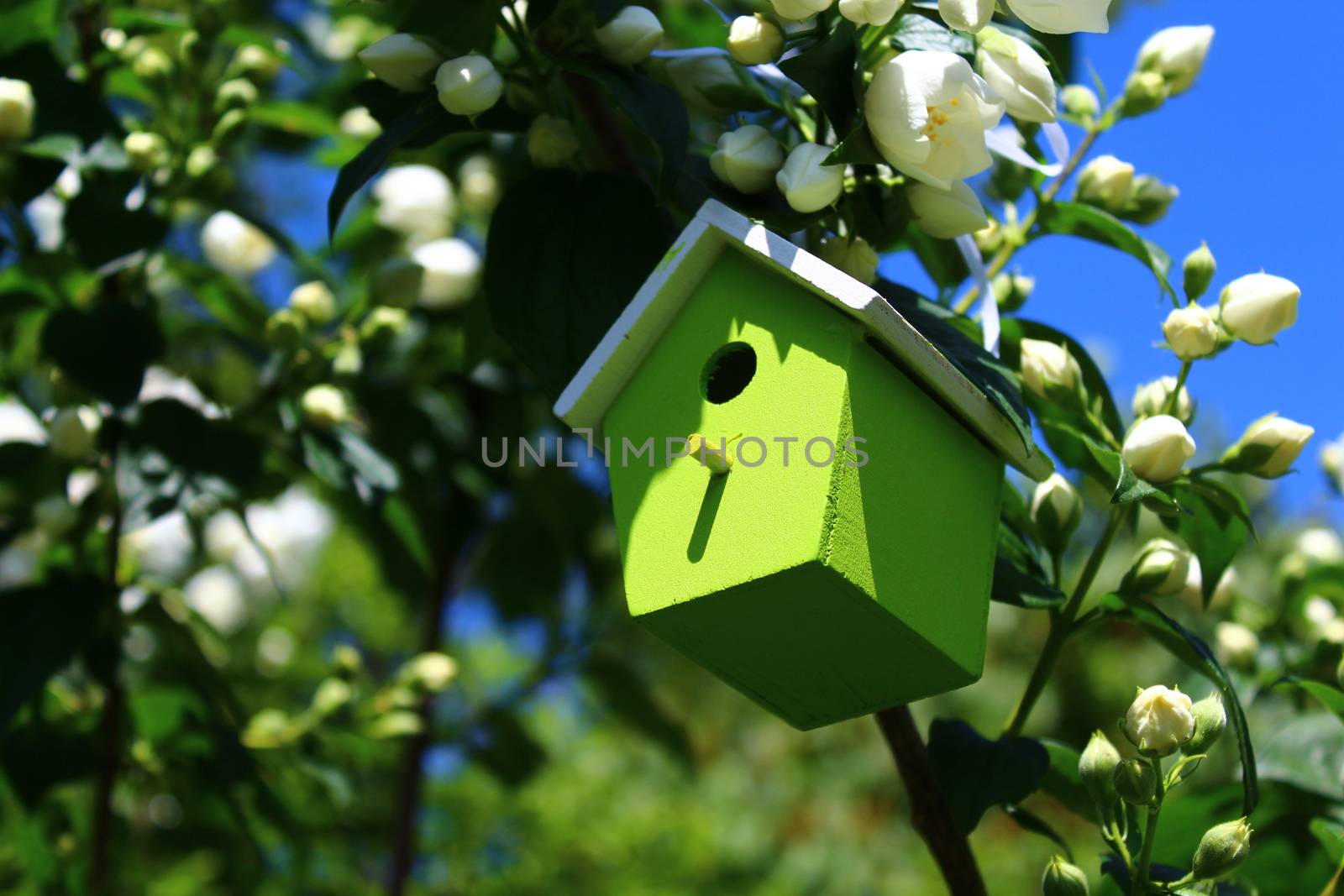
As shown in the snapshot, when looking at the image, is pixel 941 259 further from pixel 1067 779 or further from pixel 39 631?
Result: pixel 39 631

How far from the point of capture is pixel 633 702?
243 centimetres

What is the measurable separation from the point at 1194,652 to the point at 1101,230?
0.43 metres

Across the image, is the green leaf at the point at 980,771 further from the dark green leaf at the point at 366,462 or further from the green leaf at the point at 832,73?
the dark green leaf at the point at 366,462

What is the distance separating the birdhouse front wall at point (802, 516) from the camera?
1.04 meters

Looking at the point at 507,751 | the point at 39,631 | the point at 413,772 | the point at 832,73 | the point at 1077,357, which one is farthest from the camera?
the point at 507,751

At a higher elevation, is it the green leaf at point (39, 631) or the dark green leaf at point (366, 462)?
the dark green leaf at point (366, 462)

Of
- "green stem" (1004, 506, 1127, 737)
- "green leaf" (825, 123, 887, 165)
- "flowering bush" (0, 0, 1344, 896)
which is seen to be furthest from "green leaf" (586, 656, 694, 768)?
"green leaf" (825, 123, 887, 165)

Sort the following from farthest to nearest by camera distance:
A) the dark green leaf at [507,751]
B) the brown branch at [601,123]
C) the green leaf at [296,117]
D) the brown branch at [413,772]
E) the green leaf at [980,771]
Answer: the dark green leaf at [507,751] < the brown branch at [413,772] < the green leaf at [296,117] < the brown branch at [601,123] < the green leaf at [980,771]

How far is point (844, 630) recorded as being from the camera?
107 cm

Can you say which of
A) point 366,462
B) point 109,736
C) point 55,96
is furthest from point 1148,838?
point 55,96

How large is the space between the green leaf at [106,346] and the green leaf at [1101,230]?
0.98 metres

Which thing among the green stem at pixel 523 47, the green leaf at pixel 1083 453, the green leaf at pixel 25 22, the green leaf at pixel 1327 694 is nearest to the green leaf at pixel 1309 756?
the green leaf at pixel 1327 694

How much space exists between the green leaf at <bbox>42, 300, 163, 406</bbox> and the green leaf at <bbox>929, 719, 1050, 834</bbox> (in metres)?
0.95

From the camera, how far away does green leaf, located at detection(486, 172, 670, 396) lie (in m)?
1.23
